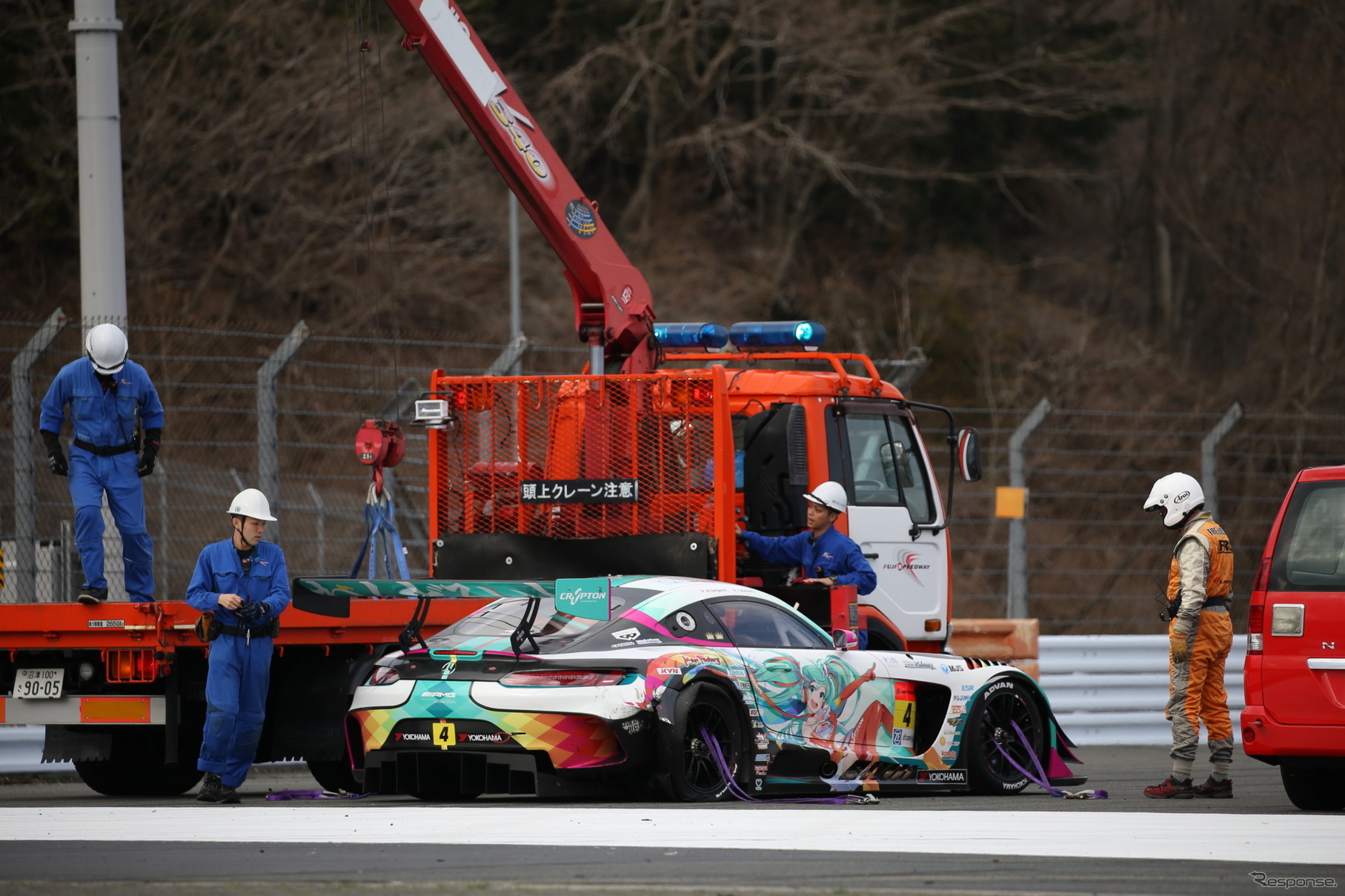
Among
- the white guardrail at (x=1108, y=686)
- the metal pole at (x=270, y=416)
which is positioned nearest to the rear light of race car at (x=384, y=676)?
the metal pole at (x=270, y=416)

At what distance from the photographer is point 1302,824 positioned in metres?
9.41

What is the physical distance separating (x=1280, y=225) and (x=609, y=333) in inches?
1077

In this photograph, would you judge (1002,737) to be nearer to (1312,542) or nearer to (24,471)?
(1312,542)

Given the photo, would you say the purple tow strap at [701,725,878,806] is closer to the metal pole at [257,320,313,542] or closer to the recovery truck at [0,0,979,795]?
the recovery truck at [0,0,979,795]

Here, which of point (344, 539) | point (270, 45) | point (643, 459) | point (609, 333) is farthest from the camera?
point (270, 45)

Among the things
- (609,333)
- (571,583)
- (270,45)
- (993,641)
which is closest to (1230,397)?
(270,45)

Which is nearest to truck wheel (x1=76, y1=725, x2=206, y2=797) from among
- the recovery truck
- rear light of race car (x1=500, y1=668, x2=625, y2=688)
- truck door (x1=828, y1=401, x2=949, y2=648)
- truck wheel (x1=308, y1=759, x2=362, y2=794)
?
the recovery truck

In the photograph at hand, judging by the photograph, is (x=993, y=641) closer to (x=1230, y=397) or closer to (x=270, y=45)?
(x=270, y=45)

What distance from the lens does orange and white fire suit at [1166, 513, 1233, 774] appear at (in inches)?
436

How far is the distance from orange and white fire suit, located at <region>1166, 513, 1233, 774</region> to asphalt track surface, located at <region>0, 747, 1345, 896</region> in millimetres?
429

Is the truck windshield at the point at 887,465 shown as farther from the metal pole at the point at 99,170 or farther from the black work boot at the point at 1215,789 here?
the metal pole at the point at 99,170

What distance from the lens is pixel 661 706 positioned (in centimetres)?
1003

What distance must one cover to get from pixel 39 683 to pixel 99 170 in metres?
4.16

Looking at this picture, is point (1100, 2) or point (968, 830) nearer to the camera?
point (968, 830)
